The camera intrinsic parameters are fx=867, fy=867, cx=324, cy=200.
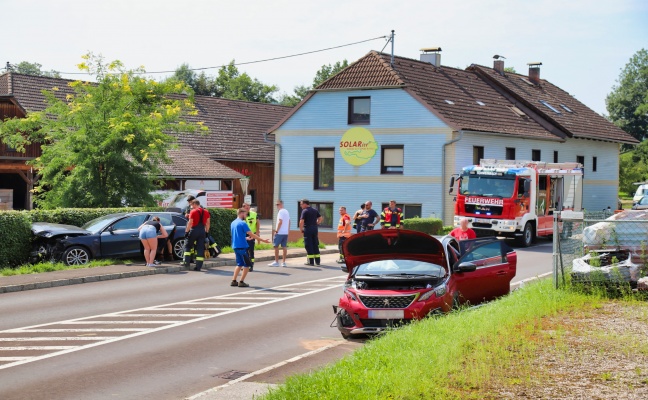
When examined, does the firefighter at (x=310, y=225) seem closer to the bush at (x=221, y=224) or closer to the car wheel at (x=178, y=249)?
the car wheel at (x=178, y=249)

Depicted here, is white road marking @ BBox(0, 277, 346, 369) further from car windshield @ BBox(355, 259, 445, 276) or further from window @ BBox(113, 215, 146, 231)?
window @ BBox(113, 215, 146, 231)

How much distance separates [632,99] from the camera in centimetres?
10650

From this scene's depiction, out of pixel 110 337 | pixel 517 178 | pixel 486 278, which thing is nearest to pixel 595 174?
pixel 517 178

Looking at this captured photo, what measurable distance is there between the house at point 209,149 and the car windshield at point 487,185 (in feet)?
52.8

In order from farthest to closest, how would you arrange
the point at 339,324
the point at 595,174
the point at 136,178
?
the point at 595,174 → the point at 136,178 → the point at 339,324

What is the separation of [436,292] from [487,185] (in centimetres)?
2043

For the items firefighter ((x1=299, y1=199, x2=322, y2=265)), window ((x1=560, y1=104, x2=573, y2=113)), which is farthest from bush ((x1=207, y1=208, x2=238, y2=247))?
window ((x1=560, y1=104, x2=573, y2=113))

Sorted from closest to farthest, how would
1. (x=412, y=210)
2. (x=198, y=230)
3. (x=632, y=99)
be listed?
(x=198, y=230), (x=412, y=210), (x=632, y=99)

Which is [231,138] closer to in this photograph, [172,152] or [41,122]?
[172,152]

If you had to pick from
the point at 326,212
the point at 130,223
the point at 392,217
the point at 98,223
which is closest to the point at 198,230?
the point at 130,223

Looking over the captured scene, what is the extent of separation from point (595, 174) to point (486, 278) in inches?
1686

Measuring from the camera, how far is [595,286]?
45.8 feet

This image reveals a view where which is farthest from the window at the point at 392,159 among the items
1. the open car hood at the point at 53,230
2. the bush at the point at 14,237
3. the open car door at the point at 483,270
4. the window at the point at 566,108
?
the open car door at the point at 483,270

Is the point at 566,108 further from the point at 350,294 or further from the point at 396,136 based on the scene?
the point at 350,294
